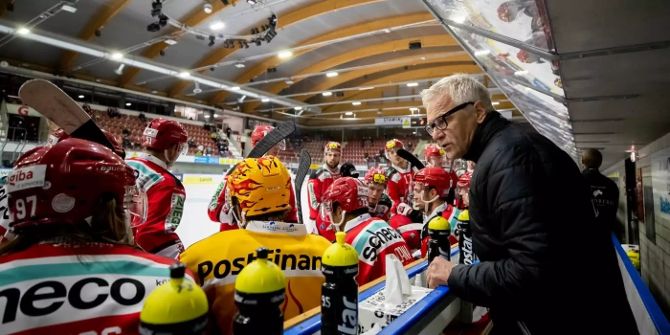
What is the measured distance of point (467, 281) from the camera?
4.00 ft

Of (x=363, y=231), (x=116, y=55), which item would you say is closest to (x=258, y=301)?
(x=363, y=231)

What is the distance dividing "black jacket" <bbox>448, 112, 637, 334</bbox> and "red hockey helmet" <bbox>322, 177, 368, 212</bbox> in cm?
133

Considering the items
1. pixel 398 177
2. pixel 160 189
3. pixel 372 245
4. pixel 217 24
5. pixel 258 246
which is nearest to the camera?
pixel 258 246

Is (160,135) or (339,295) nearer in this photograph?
(339,295)

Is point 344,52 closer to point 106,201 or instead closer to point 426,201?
point 426,201

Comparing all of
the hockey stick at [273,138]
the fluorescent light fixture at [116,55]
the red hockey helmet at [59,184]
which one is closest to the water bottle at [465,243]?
the red hockey helmet at [59,184]

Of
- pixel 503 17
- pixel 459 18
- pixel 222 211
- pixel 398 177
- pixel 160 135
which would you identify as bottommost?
pixel 222 211

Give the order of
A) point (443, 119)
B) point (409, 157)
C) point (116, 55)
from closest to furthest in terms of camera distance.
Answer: point (443, 119), point (409, 157), point (116, 55)

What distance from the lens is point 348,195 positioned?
8.40 ft

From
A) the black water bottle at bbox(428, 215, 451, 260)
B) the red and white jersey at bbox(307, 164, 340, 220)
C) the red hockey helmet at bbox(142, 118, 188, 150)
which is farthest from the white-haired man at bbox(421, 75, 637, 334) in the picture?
the red and white jersey at bbox(307, 164, 340, 220)

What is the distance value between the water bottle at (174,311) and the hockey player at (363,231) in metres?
1.60

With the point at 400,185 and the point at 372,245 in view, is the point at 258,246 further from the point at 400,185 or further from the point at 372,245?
the point at 400,185

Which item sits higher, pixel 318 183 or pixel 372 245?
pixel 318 183

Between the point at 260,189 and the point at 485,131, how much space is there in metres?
0.92
